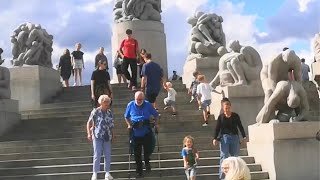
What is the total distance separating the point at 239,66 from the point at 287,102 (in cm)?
423

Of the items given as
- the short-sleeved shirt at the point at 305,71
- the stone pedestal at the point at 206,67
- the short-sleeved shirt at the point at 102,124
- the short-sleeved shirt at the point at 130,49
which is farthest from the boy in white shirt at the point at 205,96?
the short-sleeved shirt at the point at 305,71

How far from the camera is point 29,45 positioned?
69.2 feet

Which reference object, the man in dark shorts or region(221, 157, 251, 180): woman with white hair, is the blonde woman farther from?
region(221, 157, 251, 180): woman with white hair

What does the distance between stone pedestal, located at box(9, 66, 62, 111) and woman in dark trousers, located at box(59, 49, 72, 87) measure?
2.33 metres

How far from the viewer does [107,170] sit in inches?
458

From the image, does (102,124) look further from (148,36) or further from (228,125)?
(148,36)

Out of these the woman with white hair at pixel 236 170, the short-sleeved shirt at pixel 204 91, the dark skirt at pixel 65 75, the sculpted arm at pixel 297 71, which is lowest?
the woman with white hair at pixel 236 170

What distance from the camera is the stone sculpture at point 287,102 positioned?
12414 mm

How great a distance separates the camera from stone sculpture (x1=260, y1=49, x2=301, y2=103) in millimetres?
12656

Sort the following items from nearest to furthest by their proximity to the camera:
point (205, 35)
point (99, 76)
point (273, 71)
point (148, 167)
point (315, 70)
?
point (148, 167) < point (273, 71) < point (99, 76) < point (205, 35) < point (315, 70)

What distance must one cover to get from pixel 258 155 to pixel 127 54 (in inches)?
281

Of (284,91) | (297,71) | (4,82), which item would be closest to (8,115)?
(4,82)

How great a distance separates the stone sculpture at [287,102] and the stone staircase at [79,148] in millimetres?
1136

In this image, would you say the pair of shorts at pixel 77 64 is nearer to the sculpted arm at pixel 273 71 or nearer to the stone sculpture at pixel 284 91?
the stone sculpture at pixel 284 91
